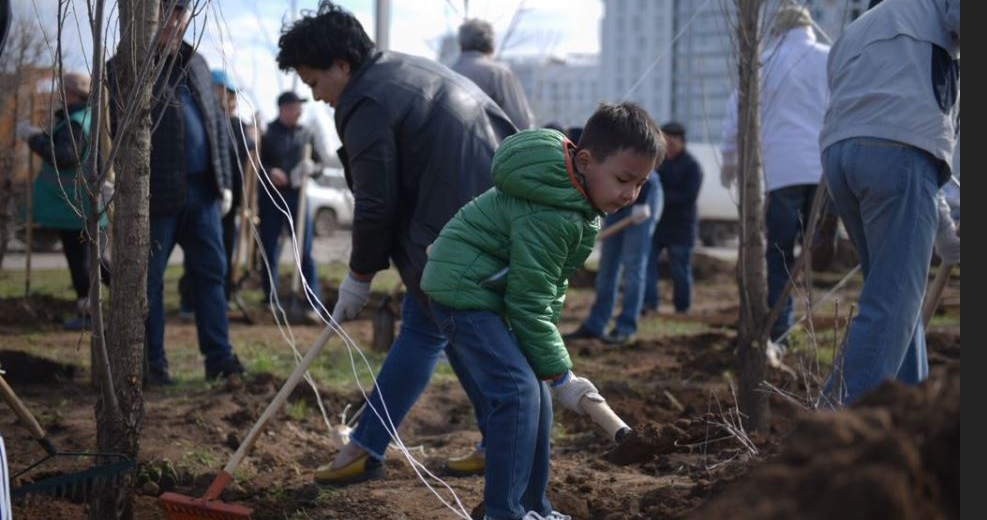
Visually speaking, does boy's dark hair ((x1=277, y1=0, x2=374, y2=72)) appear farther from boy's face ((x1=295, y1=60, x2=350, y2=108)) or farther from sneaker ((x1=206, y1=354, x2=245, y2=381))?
sneaker ((x1=206, y1=354, x2=245, y2=381))

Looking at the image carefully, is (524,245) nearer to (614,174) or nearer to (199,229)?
(614,174)

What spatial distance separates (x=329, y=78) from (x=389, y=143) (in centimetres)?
31

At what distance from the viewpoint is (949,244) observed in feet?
14.1

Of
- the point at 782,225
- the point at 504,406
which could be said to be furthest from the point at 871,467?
the point at 782,225

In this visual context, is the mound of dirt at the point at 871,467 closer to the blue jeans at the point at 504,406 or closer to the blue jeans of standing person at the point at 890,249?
the blue jeans at the point at 504,406

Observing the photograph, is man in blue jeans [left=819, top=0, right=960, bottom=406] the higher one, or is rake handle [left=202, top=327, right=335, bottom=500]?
man in blue jeans [left=819, top=0, right=960, bottom=406]

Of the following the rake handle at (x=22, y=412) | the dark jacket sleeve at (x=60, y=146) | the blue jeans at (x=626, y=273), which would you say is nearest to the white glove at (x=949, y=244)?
the rake handle at (x=22, y=412)

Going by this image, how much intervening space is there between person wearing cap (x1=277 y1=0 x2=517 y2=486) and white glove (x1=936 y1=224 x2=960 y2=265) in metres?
1.64

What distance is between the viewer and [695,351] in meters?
7.56

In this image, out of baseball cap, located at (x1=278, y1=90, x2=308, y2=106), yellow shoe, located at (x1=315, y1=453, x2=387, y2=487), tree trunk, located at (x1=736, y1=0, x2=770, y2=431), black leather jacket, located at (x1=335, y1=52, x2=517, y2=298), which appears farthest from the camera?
baseball cap, located at (x1=278, y1=90, x2=308, y2=106)

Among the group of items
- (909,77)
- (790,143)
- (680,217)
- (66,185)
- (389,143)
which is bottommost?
(680,217)

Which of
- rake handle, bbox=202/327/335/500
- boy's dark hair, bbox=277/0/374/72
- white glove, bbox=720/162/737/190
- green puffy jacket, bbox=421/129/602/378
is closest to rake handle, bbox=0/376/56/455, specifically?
rake handle, bbox=202/327/335/500

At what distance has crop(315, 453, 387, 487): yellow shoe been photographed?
162 inches

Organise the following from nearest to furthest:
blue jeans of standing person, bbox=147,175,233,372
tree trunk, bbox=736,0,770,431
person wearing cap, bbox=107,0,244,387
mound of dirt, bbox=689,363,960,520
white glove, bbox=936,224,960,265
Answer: mound of dirt, bbox=689,363,960,520
white glove, bbox=936,224,960,265
tree trunk, bbox=736,0,770,431
person wearing cap, bbox=107,0,244,387
blue jeans of standing person, bbox=147,175,233,372
